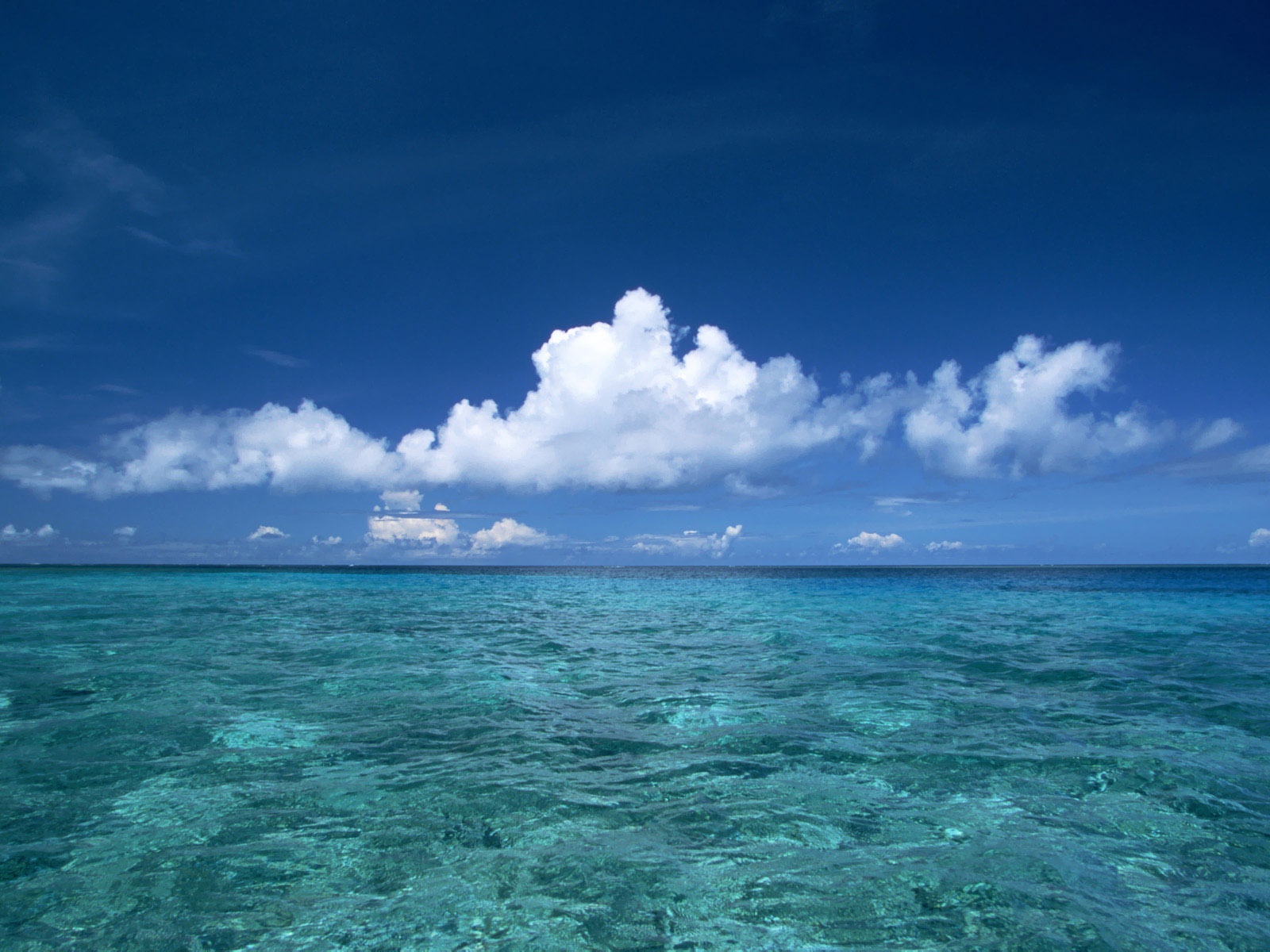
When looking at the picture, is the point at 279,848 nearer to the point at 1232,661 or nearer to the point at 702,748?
the point at 702,748

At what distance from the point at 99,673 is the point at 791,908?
53.5ft

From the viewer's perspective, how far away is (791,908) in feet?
16.2

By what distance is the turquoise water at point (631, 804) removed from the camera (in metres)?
4.76

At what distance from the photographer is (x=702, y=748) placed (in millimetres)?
8938

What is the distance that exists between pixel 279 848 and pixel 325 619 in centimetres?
2424

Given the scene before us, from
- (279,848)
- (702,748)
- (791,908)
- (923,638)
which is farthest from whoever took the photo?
(923,638)

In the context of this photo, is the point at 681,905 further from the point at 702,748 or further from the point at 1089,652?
the point at 1089,652

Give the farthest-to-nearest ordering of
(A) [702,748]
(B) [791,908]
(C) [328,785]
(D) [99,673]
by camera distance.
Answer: (D) [99,673] → (A) [702,748] → (C) [328,785] → (B) [791,908]

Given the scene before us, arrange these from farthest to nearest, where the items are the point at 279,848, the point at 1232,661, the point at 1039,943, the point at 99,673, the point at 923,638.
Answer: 1. the point at 923,638
2. the point at 1232,661
3. the point at 99,673
4. the point at 279,848
5. the point at 1039,943

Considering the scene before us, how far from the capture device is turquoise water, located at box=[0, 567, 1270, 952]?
476 centimetres

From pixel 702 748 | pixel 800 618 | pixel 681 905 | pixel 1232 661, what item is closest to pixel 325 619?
pixel 800 618

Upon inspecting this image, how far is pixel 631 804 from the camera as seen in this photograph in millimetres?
6934

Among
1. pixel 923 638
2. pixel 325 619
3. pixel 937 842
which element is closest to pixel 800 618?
pixel 923 638

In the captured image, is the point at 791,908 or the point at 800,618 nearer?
the point at 791,908
